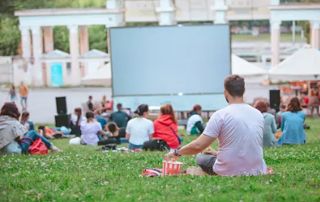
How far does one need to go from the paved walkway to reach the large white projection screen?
6.18 meters

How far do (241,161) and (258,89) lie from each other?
133ft

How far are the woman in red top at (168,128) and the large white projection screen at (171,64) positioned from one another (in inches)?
509

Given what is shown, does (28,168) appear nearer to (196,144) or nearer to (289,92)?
(196,144)

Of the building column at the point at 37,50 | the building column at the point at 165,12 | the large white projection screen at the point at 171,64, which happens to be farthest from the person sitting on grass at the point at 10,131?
the building column at the point at 37,50

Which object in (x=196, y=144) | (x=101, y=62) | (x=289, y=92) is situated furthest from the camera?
(x=101, y=62)

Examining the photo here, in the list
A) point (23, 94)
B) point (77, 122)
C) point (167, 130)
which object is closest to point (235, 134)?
point (167, 130)

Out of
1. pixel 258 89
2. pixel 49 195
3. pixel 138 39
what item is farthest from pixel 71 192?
pixel 258 89

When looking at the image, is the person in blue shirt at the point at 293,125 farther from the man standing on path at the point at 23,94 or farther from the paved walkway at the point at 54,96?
the man standing on path at the point at 23,94

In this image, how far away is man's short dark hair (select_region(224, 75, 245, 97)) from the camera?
9.29 meters

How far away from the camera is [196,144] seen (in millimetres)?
9305

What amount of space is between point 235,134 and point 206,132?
0.32 meters

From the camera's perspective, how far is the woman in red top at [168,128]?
17391mm

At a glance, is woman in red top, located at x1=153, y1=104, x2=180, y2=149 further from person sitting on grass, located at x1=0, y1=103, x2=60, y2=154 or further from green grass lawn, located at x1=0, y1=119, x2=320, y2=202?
green grass lawn, located at x1=0, y1=119, x2=320, y2=202

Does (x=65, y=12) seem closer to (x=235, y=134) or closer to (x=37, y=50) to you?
(x=37, y=50)
